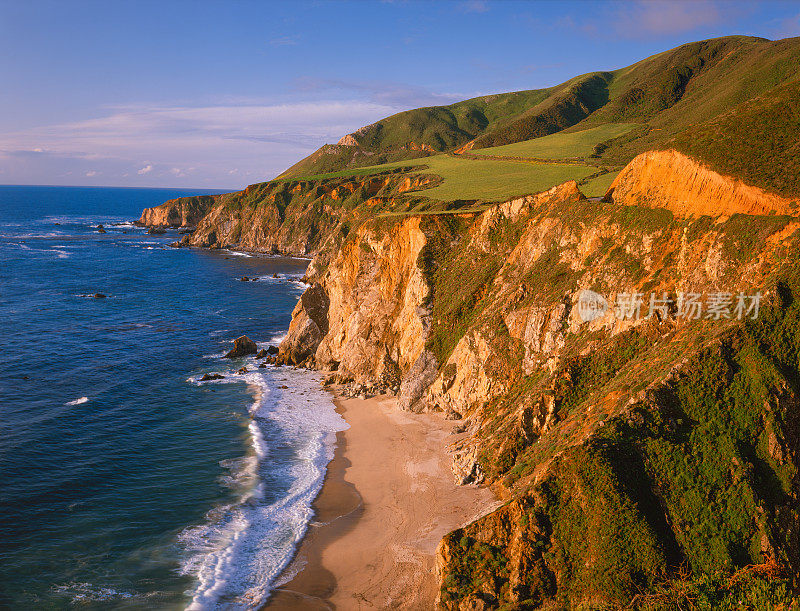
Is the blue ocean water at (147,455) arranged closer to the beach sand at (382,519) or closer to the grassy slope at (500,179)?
the beach sand at (382,519)

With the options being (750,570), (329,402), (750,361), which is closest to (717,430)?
(750,361)

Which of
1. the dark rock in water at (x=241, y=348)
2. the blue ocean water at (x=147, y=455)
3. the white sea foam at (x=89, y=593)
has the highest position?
the dark rock in water at (x=241, y=348)

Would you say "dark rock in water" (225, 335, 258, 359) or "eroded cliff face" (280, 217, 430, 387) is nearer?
"eroded cliff face" (280, 217, 430, 387)

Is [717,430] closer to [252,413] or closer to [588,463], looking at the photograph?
[588,463]
